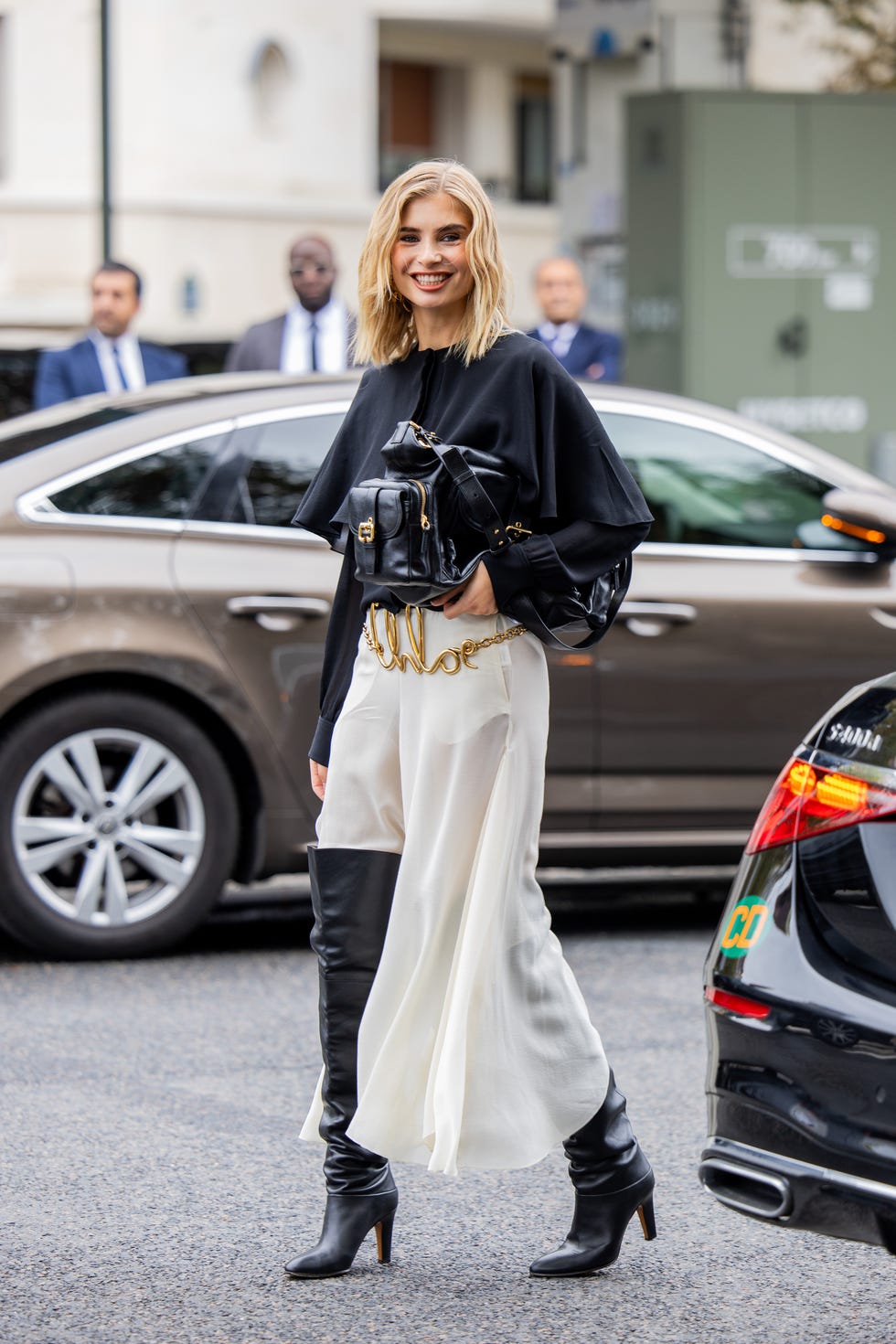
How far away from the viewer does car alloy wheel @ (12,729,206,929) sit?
21.2 ft

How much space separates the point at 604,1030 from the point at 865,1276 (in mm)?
1851

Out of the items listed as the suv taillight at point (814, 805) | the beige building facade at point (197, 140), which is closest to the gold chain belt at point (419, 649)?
the suv taillight at point (814, 805)

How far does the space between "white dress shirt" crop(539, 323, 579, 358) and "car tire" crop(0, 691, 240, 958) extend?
3801mm

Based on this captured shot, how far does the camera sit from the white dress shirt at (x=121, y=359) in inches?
372

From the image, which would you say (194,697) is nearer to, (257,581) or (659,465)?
(257,581)

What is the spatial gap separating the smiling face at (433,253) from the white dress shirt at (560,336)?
5.94 m

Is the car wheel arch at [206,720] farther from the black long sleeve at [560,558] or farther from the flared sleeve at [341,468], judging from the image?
the black long sleeve at [560,558]

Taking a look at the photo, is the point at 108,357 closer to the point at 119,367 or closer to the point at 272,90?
the point at 119,367

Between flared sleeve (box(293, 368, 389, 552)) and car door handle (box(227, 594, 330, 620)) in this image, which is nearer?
flared sleeve (box(293, 368, 389, 552))

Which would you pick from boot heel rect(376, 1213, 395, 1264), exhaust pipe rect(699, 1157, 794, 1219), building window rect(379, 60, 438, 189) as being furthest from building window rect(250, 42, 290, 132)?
exhaust pipe rect(699, 1157, 794, 1219)

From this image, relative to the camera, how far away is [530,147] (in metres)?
27.1

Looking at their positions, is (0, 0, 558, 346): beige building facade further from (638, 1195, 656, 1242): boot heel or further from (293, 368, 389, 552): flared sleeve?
(638, 1195, 656, 1242): boot heel

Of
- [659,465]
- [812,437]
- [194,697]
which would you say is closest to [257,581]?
[194,697]

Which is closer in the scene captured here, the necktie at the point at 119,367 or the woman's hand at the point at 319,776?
the woman's hand at the point at 319,776
